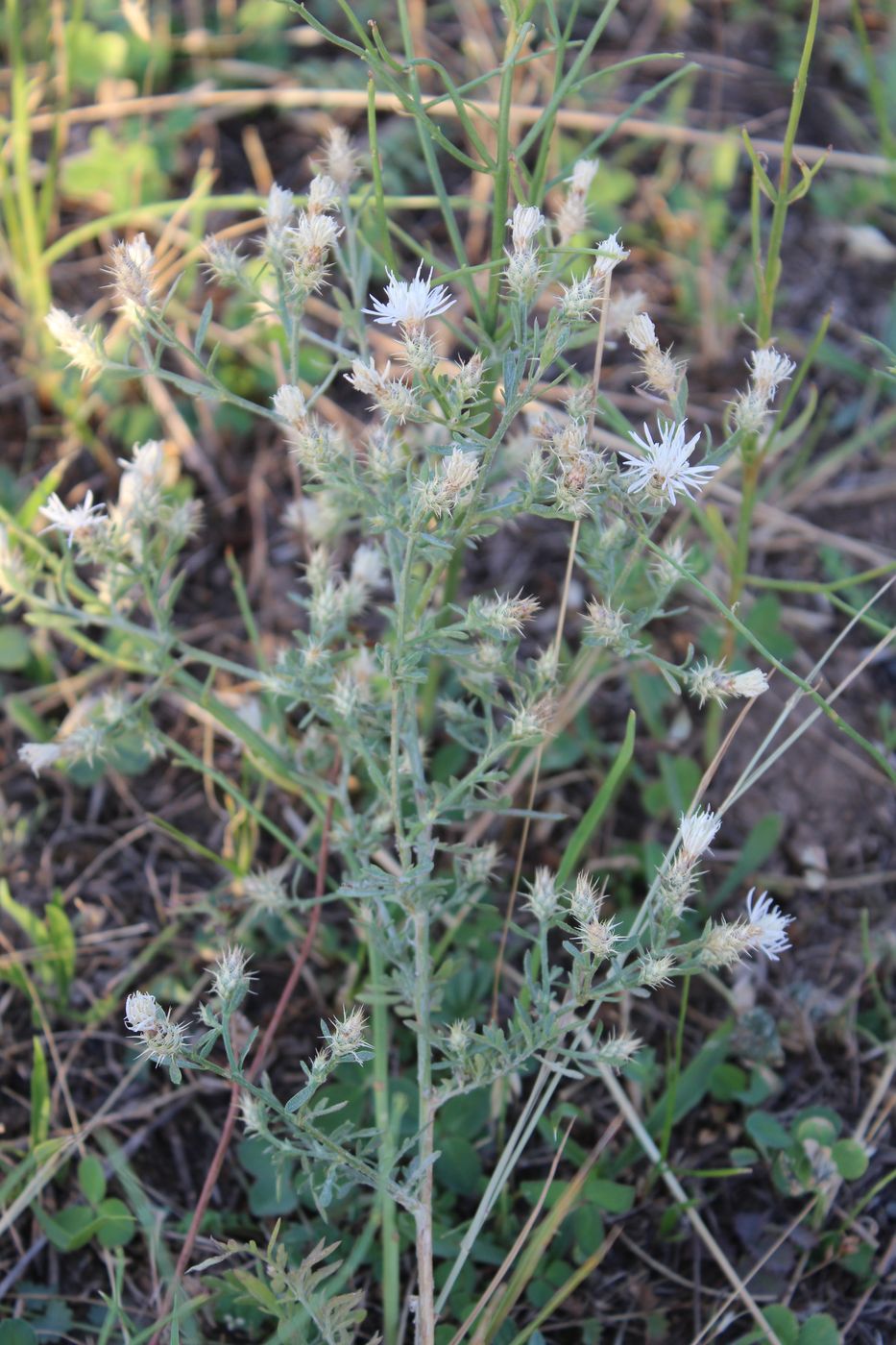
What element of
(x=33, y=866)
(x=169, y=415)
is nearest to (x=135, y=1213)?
(x=33, y=866)

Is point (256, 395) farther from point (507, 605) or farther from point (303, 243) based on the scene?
point (507, 605)

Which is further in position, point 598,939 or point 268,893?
point 268,893

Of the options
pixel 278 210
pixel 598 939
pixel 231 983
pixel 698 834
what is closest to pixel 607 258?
pixel 278 210

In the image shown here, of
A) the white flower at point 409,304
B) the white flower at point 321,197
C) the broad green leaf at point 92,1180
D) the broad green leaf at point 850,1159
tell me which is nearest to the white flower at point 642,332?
the white flower at point 409,304

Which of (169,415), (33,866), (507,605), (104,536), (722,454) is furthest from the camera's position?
(169,415)

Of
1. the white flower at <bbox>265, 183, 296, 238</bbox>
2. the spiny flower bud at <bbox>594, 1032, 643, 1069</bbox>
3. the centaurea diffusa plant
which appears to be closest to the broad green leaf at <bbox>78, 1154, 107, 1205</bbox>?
the centaurea diffusa plant

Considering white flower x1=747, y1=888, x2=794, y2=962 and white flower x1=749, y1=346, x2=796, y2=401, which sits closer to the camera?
white flower x1=747, y1=888, x2=794, y2=962

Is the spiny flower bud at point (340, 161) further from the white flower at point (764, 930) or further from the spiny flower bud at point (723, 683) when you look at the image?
the white flower at point (764, 930)

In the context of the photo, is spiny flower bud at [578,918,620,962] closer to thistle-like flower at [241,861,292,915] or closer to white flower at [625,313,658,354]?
thistle-like flower at [241,861,292,915]

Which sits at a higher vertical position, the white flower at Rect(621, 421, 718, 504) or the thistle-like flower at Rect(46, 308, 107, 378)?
the thistle-like flower at Rect(46, 308, 107, 378)

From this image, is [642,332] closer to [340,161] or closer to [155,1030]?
[340,161]

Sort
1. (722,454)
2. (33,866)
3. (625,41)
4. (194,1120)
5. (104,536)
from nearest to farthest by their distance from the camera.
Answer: (722,454)
(104,536)
(194,1120)
(33,866)
(625,41)
